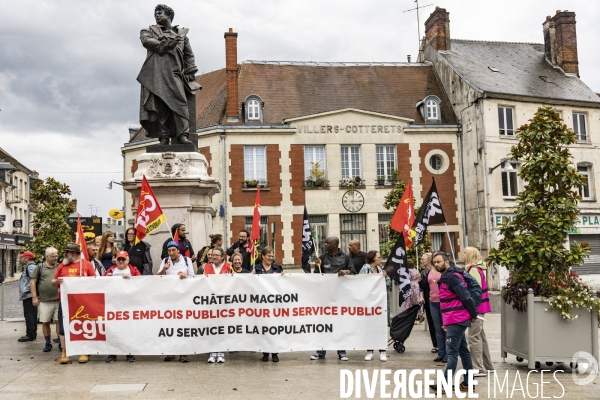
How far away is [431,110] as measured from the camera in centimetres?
3191

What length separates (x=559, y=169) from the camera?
30.3 ft

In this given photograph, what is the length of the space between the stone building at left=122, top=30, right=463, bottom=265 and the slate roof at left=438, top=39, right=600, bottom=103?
7.97 ft

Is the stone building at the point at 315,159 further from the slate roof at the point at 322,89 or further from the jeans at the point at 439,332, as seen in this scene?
the jeans at the point at 439,332

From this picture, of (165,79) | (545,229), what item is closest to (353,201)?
(165,79)

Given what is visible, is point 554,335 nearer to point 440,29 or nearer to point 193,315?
point 193,315

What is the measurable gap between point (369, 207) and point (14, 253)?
37667 millimetres

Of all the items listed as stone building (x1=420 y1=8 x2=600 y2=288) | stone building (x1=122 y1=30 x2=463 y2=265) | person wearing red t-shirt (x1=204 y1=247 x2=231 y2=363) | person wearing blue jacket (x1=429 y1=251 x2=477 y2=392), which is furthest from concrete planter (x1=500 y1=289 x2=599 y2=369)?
stone building (x1=122 y1=30 x2=463 y2=265)

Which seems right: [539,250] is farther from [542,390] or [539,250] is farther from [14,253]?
[14,253]

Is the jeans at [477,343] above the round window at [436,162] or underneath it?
underneath

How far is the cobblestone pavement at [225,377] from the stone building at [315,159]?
19.6 m

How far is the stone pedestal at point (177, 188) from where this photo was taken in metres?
11.1

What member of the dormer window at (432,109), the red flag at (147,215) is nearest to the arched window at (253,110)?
the dormer window at (432,109)

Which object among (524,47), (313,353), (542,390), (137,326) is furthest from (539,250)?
(524,47)

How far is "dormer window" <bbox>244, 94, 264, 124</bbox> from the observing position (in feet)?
99.2
